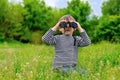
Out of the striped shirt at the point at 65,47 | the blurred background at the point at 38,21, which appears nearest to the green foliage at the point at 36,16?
the blurred background at the point at 38,21

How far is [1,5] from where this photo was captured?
5241 centimetres

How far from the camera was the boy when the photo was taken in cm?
718

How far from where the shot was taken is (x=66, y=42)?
7336 millimetres

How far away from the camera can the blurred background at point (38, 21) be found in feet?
170

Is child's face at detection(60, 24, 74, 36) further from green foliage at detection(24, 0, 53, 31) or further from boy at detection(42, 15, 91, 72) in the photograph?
green foliage at detection(24, 0, 53, 31)

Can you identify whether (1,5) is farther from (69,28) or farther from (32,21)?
(69,28)

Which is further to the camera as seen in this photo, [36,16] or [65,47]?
[36,16]

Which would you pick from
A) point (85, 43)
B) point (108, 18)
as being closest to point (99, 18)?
point (108, 18)

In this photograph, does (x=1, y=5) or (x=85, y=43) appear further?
(x=1, y=5)

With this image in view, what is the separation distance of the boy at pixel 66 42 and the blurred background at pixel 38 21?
1670 inches

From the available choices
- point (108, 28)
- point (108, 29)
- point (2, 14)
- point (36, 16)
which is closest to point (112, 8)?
point (108, 28)

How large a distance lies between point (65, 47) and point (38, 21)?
48.4m

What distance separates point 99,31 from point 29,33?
7606 millimetres

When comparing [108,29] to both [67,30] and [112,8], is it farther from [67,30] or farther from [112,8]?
[67,30]
